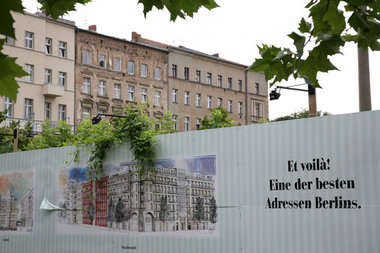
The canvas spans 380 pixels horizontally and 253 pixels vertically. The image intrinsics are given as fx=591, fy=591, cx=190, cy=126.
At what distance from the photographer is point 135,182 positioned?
11797mm

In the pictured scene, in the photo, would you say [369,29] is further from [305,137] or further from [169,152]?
[169,152]

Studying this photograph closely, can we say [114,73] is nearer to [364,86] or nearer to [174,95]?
[174,95]

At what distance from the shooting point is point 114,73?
2307 inches

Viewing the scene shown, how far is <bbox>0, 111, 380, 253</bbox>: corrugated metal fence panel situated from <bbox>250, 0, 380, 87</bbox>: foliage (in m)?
4.17

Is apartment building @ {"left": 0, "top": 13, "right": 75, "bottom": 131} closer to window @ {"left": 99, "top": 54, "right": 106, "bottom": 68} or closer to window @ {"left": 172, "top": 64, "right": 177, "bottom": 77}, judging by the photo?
window @ {"left": 99, "top": 54, "right": 106, "bottom": 68}

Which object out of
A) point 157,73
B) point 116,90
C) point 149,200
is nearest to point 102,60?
point 116,90

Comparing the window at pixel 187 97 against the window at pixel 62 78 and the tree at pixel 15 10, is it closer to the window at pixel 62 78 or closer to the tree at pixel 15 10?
the window at pixel 62 78

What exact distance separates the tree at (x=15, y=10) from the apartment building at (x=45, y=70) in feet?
153

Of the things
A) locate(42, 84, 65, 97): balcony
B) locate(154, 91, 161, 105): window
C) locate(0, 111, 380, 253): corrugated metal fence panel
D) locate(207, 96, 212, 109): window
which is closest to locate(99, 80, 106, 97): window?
locate(42, 84, 65, 97): balcony

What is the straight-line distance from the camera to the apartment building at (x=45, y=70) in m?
50.5

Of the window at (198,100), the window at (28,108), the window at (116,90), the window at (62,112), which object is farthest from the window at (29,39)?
the window at (198,100)

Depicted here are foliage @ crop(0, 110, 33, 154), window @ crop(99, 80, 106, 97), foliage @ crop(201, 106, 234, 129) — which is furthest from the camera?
window @ crop(99, 80, 106, 97)

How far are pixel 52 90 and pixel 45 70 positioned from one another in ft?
7.93

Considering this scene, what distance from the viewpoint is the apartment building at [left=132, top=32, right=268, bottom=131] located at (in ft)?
209
